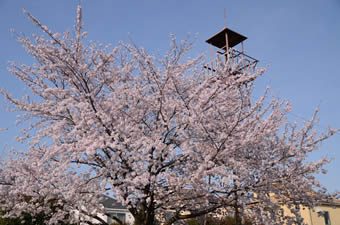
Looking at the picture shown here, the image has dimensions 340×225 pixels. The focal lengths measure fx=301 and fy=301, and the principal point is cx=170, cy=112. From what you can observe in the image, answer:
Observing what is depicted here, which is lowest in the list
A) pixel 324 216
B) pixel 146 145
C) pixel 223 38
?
pixel 324 216

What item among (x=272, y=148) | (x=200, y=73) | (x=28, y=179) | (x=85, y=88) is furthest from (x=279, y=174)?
(x=28, y=179)

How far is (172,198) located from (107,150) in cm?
201

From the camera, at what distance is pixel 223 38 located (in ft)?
54.4

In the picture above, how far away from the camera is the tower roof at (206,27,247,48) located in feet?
52.9

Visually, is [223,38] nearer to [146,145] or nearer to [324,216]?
[146,145]

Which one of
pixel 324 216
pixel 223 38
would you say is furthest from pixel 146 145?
pixel 324 216

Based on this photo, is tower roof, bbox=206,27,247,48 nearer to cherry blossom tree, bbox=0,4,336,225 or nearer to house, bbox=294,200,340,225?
cherry blossom tree, bbox=0,4,336,225

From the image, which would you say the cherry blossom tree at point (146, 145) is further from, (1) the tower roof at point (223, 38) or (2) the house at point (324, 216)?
(2) the house at point (324, 216)

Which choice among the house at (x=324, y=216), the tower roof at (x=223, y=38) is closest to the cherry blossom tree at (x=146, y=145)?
the tower roof at (x=223, y=38)

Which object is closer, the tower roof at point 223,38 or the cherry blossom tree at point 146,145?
the cherry blossom tree at point 146,145

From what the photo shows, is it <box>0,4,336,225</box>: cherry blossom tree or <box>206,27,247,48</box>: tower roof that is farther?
<box>206,27,247,48</box>: tower roof

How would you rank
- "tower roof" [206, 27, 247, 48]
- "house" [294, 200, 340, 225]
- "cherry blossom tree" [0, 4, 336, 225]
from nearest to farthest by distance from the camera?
1. "cherry blossom tree" [0, 4, 336, 225]
2. "tower roof" [206, 27, 247, 48]
3. "house" [294, 200, 340, 225]

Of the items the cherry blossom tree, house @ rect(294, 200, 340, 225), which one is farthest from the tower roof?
house @ rect(294, 200, 340, 225)

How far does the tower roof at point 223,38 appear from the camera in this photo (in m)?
16.1
